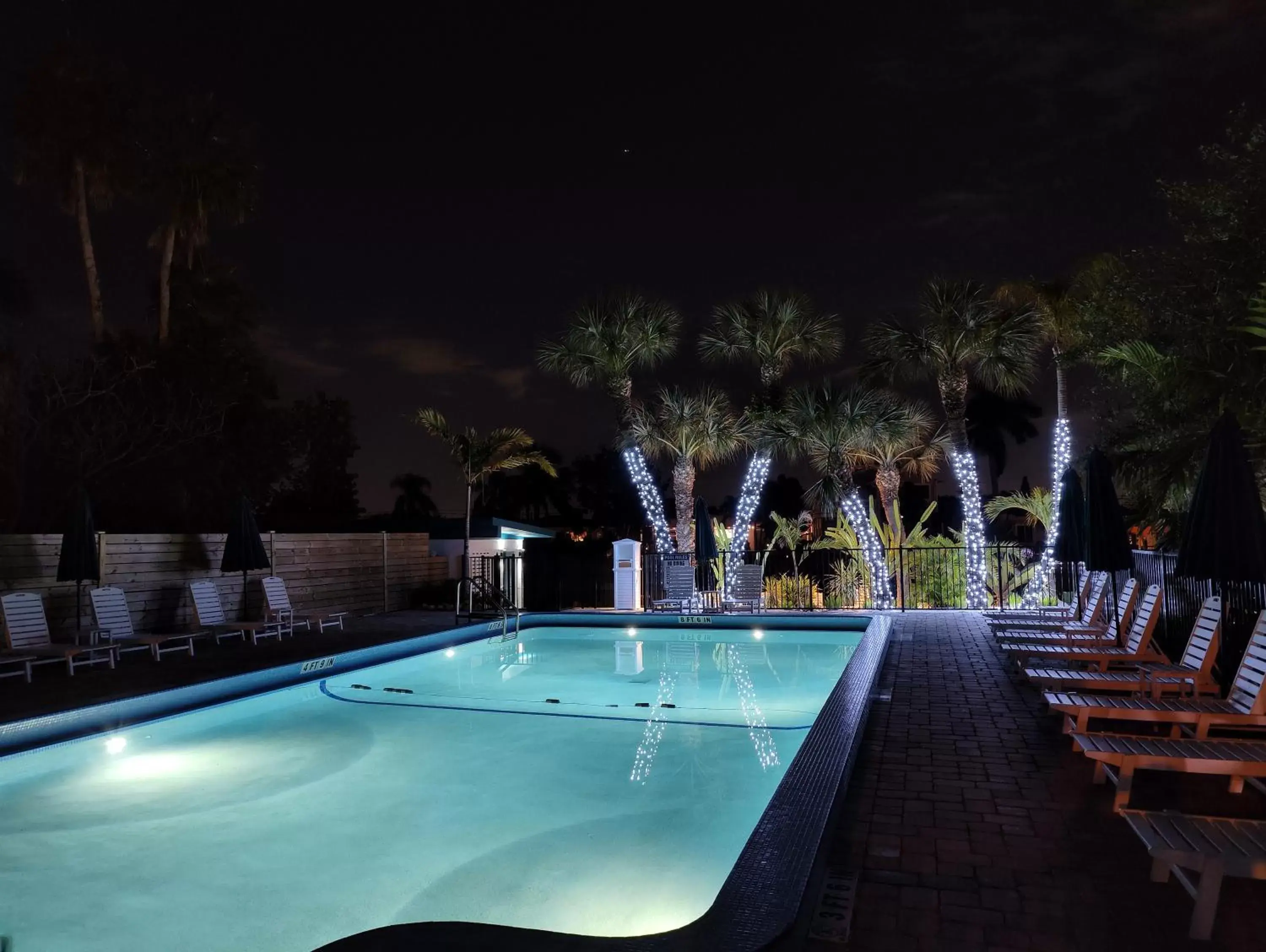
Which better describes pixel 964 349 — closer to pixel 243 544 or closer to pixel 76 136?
pixel 243 544

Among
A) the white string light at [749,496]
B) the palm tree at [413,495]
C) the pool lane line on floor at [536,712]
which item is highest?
the palm tree at [413,495]

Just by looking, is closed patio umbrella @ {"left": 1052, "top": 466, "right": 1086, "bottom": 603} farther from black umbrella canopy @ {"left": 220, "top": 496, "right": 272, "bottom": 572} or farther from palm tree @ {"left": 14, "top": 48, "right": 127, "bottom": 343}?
Answer: palm tree @ {"left": 14, "top": 48, "right": 127, "bottom": 343}

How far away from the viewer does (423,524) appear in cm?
2284

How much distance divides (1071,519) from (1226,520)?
4700 millimetres

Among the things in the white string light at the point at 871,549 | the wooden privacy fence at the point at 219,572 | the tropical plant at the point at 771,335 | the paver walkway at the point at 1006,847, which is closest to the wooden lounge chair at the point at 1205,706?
the paver walkway at the point at 1006,847

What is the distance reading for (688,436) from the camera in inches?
728

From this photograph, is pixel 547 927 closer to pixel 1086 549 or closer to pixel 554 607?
pixel 1086 549

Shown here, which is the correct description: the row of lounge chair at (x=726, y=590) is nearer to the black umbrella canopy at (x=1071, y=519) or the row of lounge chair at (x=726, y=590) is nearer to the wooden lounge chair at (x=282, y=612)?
the black umbrella canopy at (x=1071, y=519)

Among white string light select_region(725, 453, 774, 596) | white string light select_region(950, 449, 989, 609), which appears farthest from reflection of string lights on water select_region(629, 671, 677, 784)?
white string light select_region(725, 453, 774, 596)

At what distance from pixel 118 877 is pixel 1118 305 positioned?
36.8 ft

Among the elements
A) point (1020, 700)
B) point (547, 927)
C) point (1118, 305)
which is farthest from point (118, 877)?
point (1118, 305)

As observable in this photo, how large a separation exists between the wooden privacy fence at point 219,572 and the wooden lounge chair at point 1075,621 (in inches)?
386

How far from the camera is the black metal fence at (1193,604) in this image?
6.49 meters

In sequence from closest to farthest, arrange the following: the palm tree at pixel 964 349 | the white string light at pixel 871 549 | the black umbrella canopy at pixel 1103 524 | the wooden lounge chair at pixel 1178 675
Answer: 1. the wooden lounge chair at pixel 1178 675
2. the black umbrella canopy at pixel 1103 524
3. the white string light at pixel 871 549
4. the palm tree at pixel 964 349
